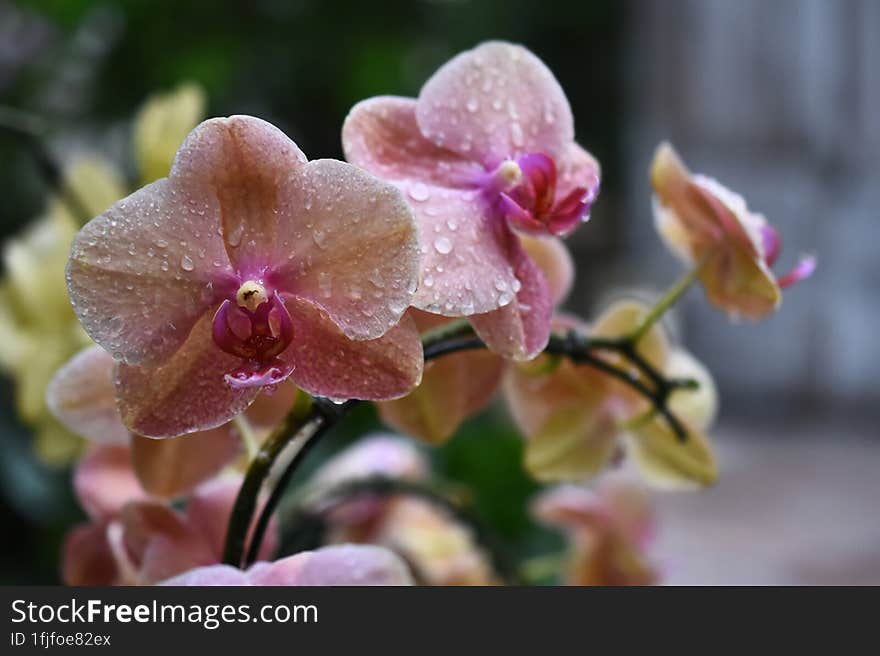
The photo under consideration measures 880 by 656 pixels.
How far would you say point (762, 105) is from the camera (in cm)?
282

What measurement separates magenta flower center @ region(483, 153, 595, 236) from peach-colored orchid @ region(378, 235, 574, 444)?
43mm

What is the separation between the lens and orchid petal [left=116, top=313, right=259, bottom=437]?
260mm

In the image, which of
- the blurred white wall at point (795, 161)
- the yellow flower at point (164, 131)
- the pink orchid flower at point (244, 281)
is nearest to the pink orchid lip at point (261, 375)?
the pink orchid flower at point (244, 281)

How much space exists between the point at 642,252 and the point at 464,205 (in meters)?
2.81

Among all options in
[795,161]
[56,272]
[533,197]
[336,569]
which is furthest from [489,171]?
[795,161]

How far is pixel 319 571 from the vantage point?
0.28 metres

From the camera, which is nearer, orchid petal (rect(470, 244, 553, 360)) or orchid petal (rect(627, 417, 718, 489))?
orchid petal (rect(470, 244, 553, 360))

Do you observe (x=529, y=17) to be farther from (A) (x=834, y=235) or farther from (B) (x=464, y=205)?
(B) (x=464, y=205)

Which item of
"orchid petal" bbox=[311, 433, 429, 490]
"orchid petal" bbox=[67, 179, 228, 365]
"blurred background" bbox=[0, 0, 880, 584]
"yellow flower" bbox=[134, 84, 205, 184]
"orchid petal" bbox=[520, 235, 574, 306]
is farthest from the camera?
"blurred background" bbox=[0, 0, 880, 584]

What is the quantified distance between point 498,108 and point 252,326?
110 mm

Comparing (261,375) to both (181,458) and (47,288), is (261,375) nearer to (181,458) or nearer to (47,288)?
(181,458)

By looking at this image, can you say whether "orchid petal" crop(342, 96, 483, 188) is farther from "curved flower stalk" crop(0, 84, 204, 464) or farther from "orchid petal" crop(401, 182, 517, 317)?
"curved flower stalk" crop(0, 84, 204, 464)

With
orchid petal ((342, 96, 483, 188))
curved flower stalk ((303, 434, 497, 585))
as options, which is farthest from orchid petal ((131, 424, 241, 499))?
curved flower stalk ((303, 434, 497, 585))

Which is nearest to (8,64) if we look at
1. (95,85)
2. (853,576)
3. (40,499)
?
(95,85)
